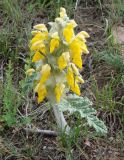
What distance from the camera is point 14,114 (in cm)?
288

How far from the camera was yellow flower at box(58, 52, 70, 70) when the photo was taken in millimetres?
2379

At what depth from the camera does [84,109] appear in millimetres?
2684

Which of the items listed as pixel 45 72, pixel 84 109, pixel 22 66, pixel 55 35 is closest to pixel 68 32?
pixel 55 35

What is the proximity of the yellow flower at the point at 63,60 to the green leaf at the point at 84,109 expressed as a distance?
0.30m

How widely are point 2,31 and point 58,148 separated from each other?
47.4 inches

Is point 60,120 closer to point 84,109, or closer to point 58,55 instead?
Answer: point 84,109

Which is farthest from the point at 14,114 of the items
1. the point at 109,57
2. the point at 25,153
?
the point at 109,57

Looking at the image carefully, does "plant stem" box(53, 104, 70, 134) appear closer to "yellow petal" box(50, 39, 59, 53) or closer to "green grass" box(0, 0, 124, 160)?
"green grass" box(0, 0, 124, 160)

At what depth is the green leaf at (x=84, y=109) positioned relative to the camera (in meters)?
2.64

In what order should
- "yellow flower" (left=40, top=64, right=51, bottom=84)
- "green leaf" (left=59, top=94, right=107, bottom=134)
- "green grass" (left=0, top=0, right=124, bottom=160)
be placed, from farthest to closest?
"green grass" (left=0, top=0, right=124, bottom=160) → "green leaf" (left=59, top=94, right=107, bottom=134) → "yellow flower" (left=40, top=64, right=51, bottom=84)

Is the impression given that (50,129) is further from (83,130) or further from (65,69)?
(65,69)

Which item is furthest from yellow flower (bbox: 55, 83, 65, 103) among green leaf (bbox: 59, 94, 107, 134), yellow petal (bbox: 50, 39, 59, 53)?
Answer: yellow petal (bbox: 50, 39, 59, 53)

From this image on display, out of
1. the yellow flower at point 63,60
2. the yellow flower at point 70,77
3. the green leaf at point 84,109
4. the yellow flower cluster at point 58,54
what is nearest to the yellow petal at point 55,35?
the yellow flower cluster at point 58,54

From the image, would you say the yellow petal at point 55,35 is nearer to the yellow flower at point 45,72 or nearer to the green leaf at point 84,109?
the yellow flower at point 45,72
